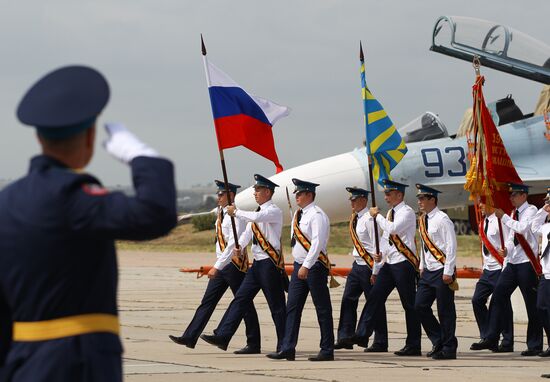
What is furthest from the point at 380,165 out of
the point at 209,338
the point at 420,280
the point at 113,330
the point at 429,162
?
the point at 113,330

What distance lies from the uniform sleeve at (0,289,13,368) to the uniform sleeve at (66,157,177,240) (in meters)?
0.48

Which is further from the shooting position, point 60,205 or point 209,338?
point 209,338

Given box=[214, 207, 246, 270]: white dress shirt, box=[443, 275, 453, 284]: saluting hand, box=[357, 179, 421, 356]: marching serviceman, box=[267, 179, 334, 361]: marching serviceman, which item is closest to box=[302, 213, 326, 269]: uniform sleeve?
box=[267, 179, 334, 361]: marching serviceman

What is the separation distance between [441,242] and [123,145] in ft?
26.8

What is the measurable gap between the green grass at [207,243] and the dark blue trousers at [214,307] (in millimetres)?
21872

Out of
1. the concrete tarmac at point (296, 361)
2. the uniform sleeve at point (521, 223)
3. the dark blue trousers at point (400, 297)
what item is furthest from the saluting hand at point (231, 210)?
the uniform sleeve at point (521, 223)

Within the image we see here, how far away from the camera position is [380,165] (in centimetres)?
1338

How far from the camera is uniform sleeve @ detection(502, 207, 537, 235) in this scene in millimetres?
11695

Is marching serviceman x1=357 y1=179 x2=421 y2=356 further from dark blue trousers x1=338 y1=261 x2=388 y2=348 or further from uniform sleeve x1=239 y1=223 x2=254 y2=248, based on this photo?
uniform sleeve x1=239 y1=223 x2=254 y2=248

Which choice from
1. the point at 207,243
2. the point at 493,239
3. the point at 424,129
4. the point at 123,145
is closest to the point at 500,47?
the point at 424,129

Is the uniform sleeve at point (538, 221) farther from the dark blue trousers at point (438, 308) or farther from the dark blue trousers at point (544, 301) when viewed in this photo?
the dark blue trousers at point (438, 308)

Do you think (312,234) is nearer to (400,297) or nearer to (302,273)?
(302,273)

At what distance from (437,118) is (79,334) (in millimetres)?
14884

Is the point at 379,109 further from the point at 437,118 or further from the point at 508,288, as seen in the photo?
the point at 437,118
